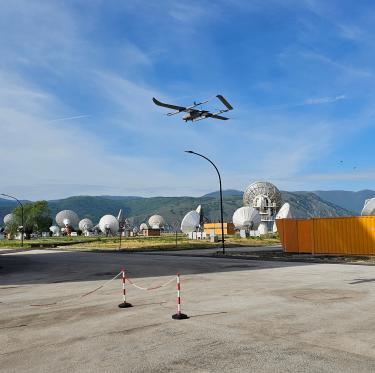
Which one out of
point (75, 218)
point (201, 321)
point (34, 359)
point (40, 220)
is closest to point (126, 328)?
point (201, 321)

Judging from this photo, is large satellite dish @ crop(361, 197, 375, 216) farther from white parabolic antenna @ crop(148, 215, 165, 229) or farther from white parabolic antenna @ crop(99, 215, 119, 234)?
white parabolic antenna @ crop(148, 215, 165, 229)

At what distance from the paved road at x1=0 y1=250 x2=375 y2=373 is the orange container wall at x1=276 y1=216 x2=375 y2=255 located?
1535 centimetres

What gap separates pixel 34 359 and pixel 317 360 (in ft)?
15.8

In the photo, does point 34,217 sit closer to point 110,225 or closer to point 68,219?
point 110,225

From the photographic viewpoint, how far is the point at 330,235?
3478cm

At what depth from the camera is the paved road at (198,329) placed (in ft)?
24.5

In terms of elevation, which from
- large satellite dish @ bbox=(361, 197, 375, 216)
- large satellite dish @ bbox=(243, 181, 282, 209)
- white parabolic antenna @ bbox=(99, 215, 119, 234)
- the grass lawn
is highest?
large satellite dish @ bbox=(243, 181, 282, 209)

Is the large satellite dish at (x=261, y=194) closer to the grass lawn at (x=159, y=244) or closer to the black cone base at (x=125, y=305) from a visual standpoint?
the grass lawn at (x=159, y=244)

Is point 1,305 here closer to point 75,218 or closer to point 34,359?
point 34,359

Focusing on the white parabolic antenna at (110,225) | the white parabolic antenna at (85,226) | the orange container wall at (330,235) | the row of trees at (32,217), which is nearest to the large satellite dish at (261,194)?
the white parabolic antenna at (110,225)

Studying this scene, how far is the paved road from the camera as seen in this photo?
7.47 meters

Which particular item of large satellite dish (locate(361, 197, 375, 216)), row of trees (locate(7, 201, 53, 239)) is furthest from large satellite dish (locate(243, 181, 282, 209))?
row of trees (locate(7, 201, 53, 239))

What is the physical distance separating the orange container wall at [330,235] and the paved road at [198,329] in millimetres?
15348

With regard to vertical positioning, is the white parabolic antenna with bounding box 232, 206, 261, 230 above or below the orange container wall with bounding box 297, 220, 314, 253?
above
